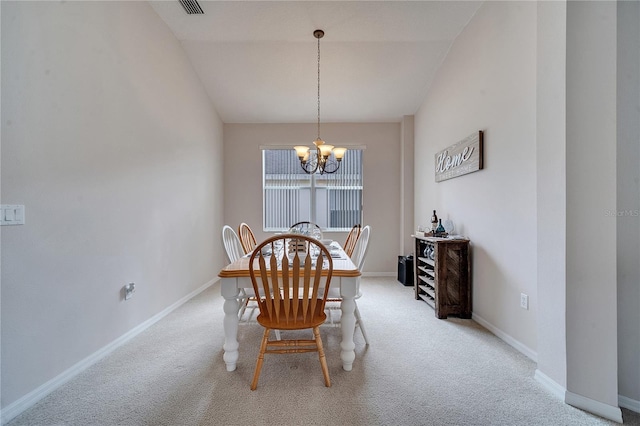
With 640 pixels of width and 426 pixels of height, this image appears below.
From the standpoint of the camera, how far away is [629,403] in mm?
1467

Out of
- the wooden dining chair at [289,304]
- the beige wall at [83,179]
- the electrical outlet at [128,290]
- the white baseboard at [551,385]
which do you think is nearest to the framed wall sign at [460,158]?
the white baseboard at [551,385]

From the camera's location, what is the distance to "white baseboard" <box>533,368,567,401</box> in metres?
1.52

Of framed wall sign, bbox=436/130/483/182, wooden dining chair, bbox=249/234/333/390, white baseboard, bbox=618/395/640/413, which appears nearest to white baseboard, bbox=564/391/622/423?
white baseboard, bbox=618/395/640/413

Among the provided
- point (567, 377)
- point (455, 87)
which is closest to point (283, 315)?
point (567, 377)

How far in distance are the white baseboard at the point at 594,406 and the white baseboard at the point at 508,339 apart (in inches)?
17.7

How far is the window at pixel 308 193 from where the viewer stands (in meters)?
4.79

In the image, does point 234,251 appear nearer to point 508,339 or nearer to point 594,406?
point 508,339

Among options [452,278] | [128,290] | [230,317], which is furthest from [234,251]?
[452,278]

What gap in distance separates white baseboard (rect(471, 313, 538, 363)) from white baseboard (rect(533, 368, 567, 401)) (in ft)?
0.93

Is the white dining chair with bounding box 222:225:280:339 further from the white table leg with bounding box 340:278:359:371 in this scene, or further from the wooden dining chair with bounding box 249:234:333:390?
the white table leg with bounding box 340:278:359:371

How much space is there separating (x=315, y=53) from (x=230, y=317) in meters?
3.11

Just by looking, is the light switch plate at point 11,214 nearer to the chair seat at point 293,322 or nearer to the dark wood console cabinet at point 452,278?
the chair seat at point 293,322

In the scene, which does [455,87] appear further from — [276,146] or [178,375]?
[178,375]

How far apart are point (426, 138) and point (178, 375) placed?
154 inches
